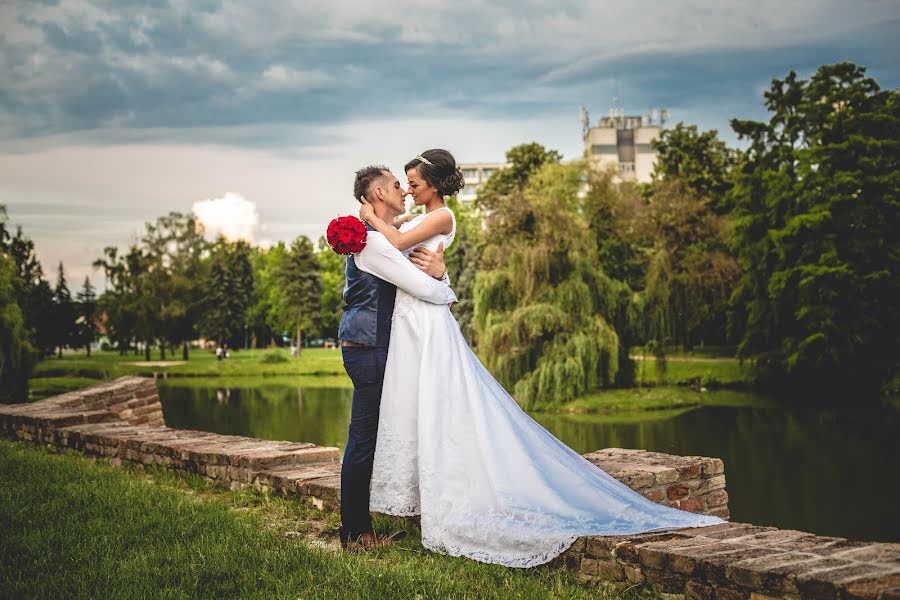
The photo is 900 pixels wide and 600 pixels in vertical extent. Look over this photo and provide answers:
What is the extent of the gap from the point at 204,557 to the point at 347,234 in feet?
5.24

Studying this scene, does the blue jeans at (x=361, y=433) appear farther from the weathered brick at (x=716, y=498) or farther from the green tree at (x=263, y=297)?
the green tree at (x=263, y=297)

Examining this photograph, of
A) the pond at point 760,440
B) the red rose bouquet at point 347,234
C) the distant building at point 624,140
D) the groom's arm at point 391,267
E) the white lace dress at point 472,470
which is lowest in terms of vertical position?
the pond at point 760,440

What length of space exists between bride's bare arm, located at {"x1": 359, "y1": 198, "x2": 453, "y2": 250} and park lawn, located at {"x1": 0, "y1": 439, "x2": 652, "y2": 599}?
57.9 inches

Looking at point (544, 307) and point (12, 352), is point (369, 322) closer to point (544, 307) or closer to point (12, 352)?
point (544, 307)

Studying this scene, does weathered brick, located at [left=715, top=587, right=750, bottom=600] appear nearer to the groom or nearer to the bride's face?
A: the groom

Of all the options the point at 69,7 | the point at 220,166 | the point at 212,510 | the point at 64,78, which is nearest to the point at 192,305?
the point at 220,166

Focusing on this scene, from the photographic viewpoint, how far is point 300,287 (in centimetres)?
4991

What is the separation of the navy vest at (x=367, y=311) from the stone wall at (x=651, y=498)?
1.28 meters

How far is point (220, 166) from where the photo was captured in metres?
42.8

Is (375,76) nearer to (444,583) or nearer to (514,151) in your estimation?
(514,151)

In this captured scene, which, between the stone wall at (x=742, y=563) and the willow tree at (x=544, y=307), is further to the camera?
the willow tree at (x=544, y=307)

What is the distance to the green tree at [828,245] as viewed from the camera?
73.8 feet

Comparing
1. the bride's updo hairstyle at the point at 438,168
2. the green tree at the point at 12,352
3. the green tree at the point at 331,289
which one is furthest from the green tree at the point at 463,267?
the bride's updo hairstyle at the point at 438,168

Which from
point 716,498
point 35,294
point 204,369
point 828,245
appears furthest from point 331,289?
point 716,498
